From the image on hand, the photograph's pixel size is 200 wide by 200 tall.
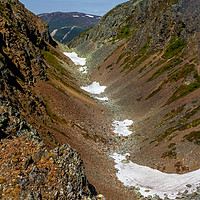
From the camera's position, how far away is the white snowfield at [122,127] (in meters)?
44.3

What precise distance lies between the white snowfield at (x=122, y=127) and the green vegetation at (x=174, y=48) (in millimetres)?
31109

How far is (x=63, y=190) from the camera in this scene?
46.5 ft

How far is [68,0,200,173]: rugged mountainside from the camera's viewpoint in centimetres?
3035

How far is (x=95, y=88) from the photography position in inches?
3241

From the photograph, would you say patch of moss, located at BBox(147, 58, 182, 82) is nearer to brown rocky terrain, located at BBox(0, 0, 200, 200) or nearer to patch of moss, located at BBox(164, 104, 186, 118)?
brown rocky terrain, located at BBox(0, 0, 200, 200)

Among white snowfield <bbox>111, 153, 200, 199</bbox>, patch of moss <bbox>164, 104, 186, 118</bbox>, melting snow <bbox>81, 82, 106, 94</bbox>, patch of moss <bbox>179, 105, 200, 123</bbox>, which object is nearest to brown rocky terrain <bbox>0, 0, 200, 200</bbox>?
patch of moss <bbox>179, 105, 200, 123</bbox>

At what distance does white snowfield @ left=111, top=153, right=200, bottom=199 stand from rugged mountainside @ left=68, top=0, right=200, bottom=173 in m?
1.42

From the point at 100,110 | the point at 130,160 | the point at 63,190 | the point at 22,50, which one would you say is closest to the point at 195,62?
the point at 100,110

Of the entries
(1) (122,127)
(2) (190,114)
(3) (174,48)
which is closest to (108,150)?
(1) (122,127)

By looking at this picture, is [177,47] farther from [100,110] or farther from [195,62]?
[100,110]

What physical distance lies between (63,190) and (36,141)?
475 centimetres

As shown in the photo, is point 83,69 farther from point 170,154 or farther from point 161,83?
point 170,154

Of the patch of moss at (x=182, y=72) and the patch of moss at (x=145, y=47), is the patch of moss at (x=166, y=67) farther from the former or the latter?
the patch of moss at (x=145, y=47)

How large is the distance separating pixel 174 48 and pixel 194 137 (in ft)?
152
